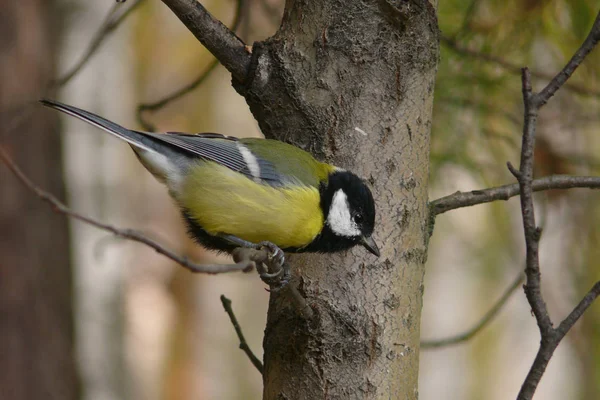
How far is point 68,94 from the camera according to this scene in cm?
602

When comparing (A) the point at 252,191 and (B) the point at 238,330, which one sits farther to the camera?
(A) the point at 252,191

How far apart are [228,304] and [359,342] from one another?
1.13 feet

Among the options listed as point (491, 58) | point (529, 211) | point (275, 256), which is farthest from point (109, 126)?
point (491, 58)

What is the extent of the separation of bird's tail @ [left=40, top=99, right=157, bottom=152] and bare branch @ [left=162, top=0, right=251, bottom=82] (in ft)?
1.00

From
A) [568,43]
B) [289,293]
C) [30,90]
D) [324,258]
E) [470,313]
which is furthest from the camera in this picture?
[470,313]

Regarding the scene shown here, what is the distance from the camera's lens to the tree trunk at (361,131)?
146 centimetres

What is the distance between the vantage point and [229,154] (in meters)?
1.96

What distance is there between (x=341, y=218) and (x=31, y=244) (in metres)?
3.09

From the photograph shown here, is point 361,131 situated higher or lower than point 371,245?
higher

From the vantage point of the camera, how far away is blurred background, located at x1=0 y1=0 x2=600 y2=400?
2.64m

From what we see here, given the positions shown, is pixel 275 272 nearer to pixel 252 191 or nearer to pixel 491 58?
pixel 252 191

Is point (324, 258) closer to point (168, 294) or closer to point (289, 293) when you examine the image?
point (289, 293)

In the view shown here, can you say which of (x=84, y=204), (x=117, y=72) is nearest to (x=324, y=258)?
(x=84, y=204)

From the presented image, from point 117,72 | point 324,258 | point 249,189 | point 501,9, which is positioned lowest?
point 324,258
